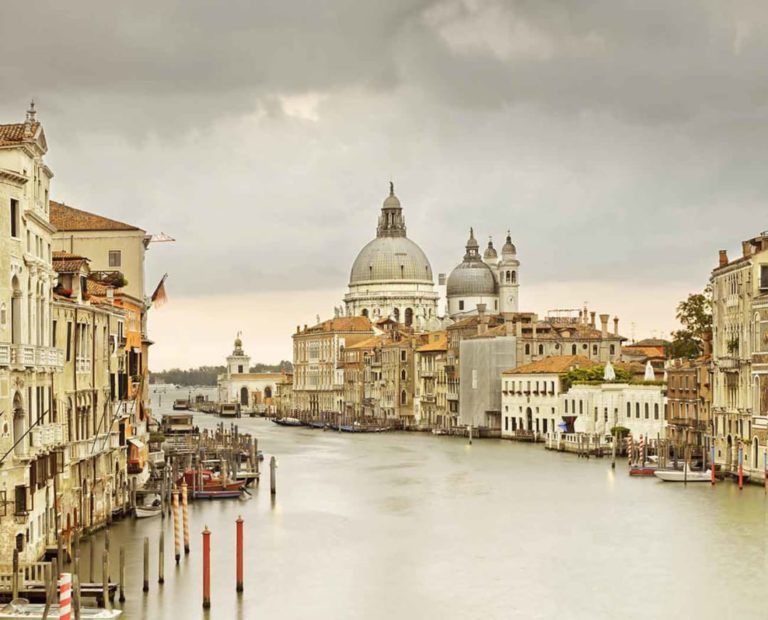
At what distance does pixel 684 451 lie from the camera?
126 feet

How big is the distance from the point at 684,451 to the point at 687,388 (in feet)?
5.50

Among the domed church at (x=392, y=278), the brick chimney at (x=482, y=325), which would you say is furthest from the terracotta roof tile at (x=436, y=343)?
the domed church at (x=392, y=278)

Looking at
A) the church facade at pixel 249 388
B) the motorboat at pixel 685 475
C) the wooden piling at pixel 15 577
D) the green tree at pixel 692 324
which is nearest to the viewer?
the wooden piling at pixel 15 577

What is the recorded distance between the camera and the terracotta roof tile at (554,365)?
53.4m

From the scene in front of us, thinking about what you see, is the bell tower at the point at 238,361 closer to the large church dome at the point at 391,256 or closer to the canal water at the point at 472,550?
the large church dome at the point at 391,256

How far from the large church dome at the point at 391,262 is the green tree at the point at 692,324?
43.5m

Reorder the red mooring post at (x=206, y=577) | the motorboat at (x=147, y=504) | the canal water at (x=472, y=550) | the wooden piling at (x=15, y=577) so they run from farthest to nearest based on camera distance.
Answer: the motorboat at (x=147, y=504) → the canal water at (x=472, y=550) → the red mooring post at (x=206, y=577) → the wooden piling at (x=15, y=577)

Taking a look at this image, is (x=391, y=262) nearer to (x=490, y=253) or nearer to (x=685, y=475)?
(x=490, y=253)

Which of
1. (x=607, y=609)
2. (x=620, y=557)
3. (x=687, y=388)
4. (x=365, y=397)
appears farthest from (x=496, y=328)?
(x=607, y=609)

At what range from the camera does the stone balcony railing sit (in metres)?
16.6

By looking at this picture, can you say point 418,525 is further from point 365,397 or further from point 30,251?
point 365,397

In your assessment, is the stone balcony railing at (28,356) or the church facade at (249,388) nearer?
the stone balcony railing at (28,356)

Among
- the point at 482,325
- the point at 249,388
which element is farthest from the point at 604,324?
the point at 249,388

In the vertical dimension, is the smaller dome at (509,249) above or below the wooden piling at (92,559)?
above
